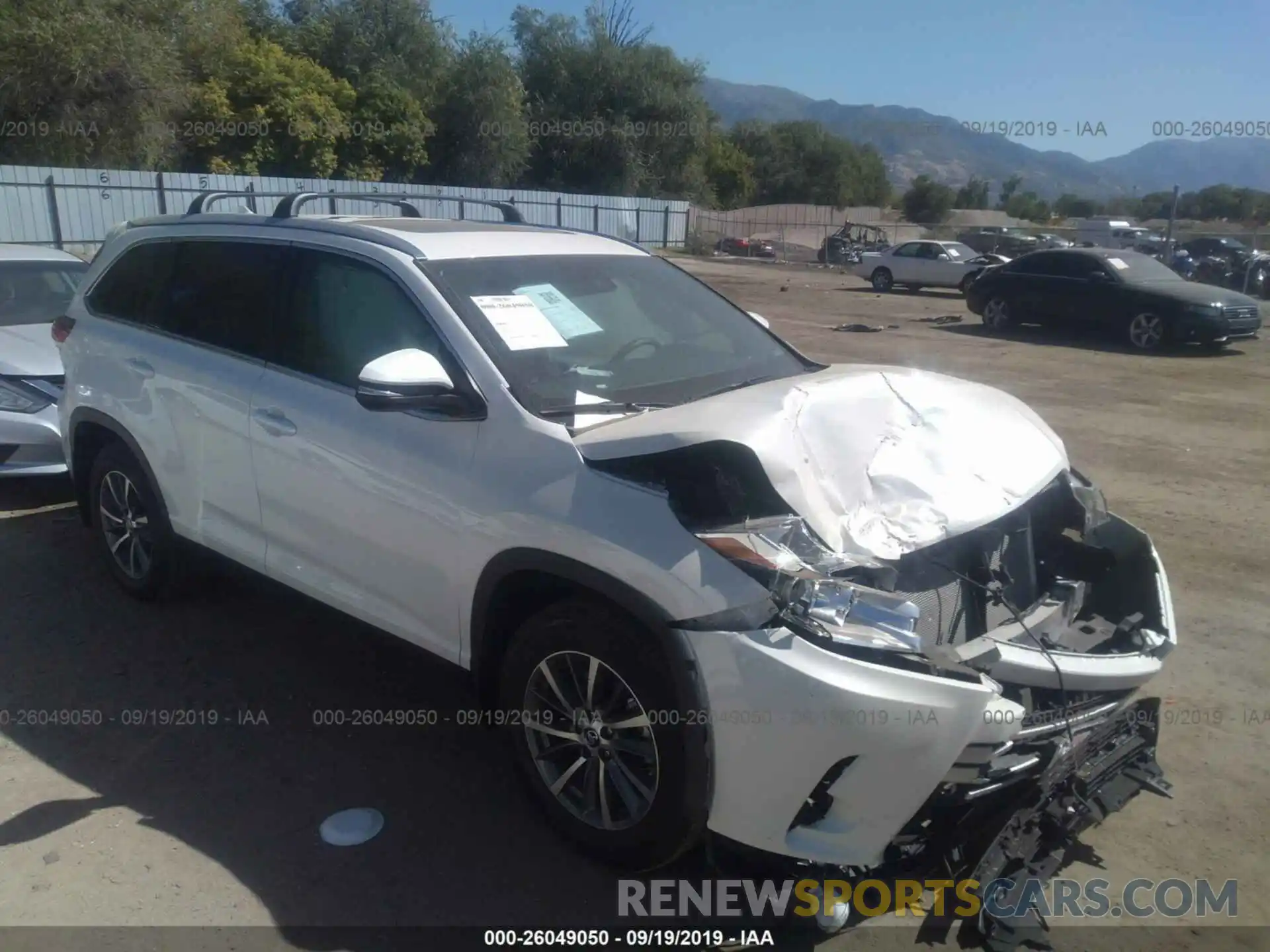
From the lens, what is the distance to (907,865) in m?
2.98

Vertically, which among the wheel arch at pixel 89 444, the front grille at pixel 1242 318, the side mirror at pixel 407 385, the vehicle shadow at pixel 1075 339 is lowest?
the vehicle shadow at pixel 1075 339

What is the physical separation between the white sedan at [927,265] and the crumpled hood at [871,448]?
76.9ft

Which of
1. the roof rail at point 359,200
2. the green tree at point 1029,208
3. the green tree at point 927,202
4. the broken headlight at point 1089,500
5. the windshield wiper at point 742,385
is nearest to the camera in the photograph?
the windshield wiper at point 742,385

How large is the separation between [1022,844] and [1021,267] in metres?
16.9

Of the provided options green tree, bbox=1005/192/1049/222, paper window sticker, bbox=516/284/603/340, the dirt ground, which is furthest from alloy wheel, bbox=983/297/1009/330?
green tree, bbox=1005/192/1049/222

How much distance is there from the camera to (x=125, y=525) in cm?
520

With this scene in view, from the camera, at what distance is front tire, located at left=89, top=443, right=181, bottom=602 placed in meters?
4.89

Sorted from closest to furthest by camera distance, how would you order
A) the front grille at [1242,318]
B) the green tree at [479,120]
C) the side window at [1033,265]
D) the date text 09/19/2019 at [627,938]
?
the date text 09/19/2019 at [627,938]
the front grille at [1242,318]
the side window at [1033,265]
the green tree at [479,120]

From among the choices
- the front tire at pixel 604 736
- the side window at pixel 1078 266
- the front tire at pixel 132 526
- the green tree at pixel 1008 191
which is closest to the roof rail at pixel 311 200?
the front tire at pixel 132 526

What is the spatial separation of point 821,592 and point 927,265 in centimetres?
2562

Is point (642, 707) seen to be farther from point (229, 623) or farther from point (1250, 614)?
point (1250, 614)

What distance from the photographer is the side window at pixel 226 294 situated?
4328mm

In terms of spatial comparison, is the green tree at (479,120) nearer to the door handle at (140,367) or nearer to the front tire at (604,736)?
the door handle at (140,367)

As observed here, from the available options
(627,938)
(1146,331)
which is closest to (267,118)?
(1146,331)
